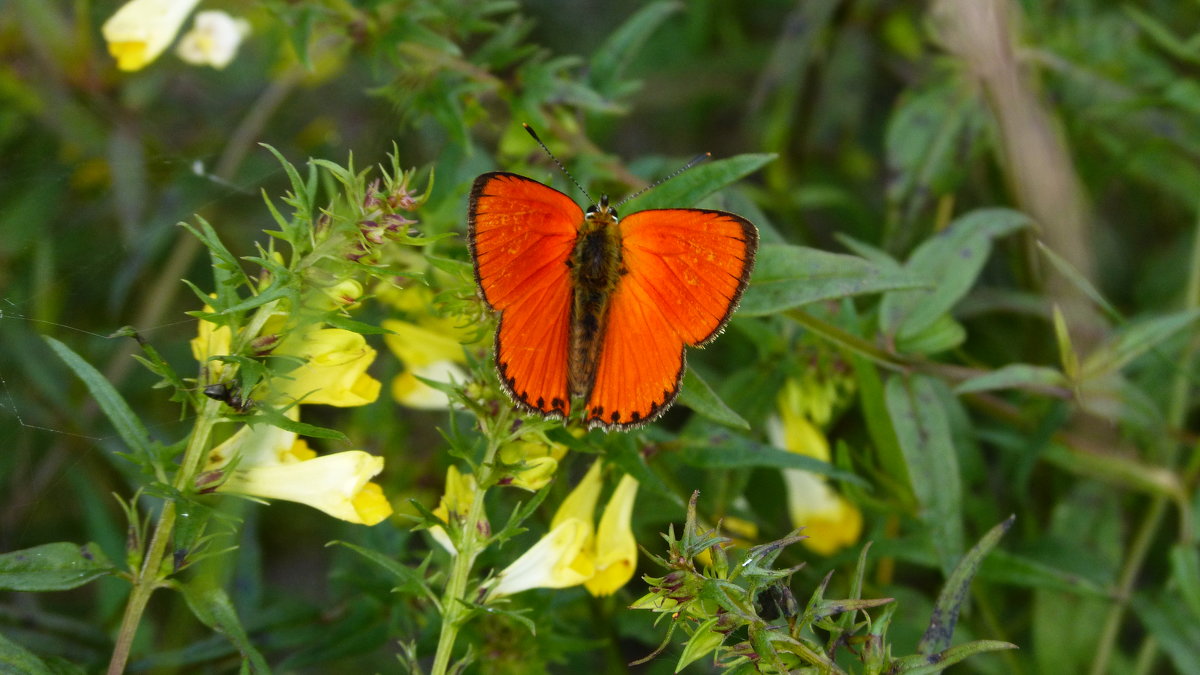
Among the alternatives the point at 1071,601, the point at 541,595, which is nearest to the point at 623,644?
the point at 541,595

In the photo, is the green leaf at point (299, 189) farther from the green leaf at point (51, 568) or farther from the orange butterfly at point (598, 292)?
the green leaf at point (51, 568)

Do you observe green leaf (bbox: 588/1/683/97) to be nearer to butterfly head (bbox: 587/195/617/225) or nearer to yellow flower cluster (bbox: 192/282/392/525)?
butterfly head (bbox: 587/195/617/225)

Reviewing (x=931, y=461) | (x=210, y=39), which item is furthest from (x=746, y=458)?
(x=210, y=39)

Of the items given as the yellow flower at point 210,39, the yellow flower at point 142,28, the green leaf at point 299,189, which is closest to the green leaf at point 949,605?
the green leaf at point 299,189

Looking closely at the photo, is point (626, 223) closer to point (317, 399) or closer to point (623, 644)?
point (317, 399)

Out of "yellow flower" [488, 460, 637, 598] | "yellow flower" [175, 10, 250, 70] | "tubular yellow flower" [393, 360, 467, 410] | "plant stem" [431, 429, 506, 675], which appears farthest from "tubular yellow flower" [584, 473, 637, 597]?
"yellow flower" [175, 10, 250, 70]
